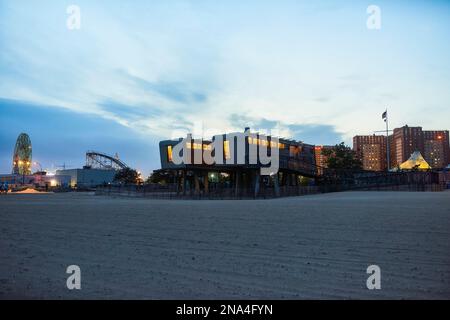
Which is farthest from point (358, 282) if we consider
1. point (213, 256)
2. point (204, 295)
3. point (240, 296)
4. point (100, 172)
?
point (100, 172)

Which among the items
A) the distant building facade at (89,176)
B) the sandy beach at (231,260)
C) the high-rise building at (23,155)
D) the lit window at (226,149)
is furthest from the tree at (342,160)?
the high-rise building at (23,155)

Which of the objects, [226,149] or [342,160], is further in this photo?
[342,160]

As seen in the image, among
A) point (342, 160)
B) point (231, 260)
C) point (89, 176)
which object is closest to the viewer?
point (231, 260)

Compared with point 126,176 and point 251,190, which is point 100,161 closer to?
point 126,176

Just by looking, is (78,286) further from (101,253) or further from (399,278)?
(399,278)

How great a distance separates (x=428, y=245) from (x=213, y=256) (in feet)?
17.7

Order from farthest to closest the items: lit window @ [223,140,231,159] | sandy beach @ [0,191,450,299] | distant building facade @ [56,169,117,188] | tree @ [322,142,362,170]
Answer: distant building facade @ [56,169,117,188]
tree @ [322,142,362,170]
lit window @ [223,140,231,159]
sandy beach @ [0,191,450,299]

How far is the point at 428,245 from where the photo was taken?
29.2 ft

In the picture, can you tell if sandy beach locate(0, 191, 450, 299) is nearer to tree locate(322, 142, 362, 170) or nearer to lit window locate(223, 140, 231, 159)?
lit window locate(223, 140, 231, 159)

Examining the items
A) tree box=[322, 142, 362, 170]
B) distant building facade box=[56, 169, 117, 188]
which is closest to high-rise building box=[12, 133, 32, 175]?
distant building facade box=[56, 169, 117, 188]

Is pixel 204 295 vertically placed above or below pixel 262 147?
below

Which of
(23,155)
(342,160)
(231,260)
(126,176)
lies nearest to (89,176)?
(126,176)

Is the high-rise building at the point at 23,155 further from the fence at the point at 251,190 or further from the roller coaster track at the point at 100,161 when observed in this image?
the fence at the point at 251,190

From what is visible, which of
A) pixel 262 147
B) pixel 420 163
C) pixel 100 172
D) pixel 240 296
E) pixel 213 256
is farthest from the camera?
pixel 100 172
